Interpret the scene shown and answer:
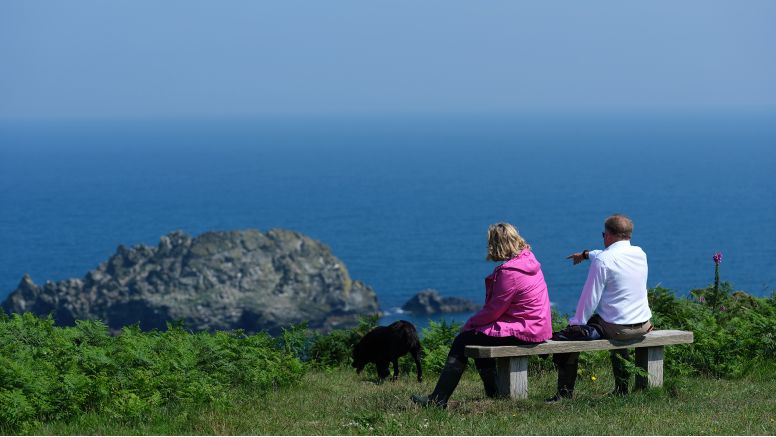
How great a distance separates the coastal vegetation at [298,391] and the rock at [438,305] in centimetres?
10476

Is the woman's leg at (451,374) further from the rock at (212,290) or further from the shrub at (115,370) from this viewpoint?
the rock at (212,290)

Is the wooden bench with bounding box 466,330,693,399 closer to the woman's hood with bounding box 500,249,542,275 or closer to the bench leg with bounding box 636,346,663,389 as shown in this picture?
the bench leg with bounding box 636,346,663,389

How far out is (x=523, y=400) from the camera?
9.77 meters

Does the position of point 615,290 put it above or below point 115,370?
above

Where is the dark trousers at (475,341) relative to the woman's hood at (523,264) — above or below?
below

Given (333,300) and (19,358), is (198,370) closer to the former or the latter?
(19,358)

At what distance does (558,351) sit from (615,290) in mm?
793

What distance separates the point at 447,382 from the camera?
959cm

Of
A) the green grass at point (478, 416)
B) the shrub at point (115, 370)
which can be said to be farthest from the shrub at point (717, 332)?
the shrub at point (115, 370)

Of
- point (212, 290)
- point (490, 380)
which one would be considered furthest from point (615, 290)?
point (212, 290)

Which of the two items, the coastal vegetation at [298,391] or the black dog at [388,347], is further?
the black dog at [388,347]

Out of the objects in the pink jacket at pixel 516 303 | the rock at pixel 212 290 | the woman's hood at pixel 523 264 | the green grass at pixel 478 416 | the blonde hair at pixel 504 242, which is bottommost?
the rock at pixel 212 290

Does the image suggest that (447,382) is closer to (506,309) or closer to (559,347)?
(506,309)

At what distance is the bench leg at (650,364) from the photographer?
1020 cm
